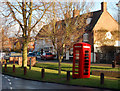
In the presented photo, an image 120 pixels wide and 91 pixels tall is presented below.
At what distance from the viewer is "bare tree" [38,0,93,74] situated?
68.2 feet

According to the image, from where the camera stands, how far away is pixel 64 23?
21625 mm

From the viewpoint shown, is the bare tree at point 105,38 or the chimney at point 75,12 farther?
the bare tree at point 105,38

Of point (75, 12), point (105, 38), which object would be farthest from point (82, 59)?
point (105, 38)

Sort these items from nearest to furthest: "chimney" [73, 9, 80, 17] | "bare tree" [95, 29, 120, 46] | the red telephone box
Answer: the red telephone box, "chimney" [73, 9, 80, 17], "bare tree" [95, 29, 120, 46]

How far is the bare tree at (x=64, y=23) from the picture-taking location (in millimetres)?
20781

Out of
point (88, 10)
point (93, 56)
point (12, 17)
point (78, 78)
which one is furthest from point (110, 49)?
point (78, 78)

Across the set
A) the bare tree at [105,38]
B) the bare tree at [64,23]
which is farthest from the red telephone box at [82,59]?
the bare tree at [105,38]

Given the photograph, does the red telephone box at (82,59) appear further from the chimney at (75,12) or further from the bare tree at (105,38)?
the bare tree at (105,38)

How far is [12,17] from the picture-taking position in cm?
2578

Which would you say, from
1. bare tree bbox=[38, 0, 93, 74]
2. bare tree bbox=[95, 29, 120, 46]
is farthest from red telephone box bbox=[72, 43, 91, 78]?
bare tree bbox=[95, 29, 120, 46]

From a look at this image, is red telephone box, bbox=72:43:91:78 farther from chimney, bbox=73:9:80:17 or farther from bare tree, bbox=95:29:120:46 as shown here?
bare tree, bbox=95:29:120:46

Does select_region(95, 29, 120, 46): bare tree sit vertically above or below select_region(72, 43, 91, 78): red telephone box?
above

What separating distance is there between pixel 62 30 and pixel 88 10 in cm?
338

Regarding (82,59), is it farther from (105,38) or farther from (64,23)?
(105,38)
